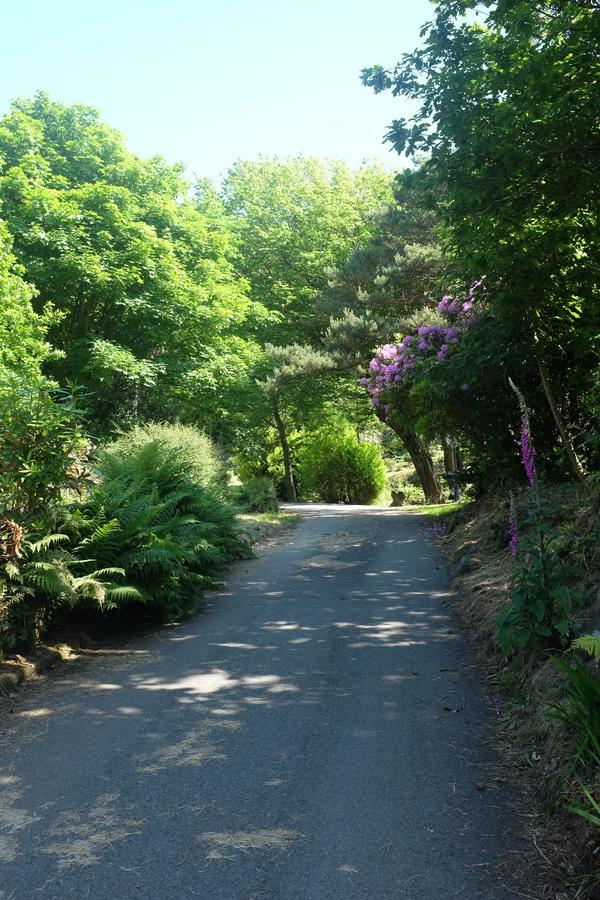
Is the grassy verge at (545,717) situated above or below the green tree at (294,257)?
below

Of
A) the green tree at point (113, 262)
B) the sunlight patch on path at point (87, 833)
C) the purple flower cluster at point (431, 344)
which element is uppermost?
the green tree at point (113, 262)

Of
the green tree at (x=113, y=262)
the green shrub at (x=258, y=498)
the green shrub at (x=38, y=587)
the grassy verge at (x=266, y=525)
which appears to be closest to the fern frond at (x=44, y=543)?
→ the green shrub at (x=38, y=587)

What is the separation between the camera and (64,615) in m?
7.01

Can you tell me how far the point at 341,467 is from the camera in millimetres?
30938

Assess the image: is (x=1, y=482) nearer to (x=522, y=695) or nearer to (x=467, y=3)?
(x=522, y=695)

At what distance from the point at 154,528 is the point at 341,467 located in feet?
77.2

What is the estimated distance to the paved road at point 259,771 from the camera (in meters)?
3.05

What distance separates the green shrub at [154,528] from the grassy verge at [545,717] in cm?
326

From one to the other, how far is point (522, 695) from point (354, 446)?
2553 centimetres

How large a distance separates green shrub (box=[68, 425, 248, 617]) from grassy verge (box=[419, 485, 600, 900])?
3263 millimetres

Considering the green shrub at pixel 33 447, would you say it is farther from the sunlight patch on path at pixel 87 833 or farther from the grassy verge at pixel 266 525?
the grassy verge at pixel 266 525

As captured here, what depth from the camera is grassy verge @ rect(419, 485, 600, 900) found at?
10.0ft

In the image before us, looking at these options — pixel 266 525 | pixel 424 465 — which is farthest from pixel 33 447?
pixel 424 465

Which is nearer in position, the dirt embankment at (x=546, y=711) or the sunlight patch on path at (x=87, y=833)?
the dirt embankment at (x=546, y=711)
